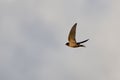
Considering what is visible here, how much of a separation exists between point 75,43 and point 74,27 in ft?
5.49

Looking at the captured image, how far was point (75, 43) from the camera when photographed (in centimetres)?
3159

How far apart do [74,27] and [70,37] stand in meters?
1.13

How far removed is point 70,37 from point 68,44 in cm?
115

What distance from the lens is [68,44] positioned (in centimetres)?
Result: 3225

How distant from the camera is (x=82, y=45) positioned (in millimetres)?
31656

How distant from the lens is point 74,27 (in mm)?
30562

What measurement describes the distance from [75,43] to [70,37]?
0.73m

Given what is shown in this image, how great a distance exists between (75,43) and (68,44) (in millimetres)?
877

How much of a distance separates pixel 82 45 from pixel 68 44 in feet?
4.31

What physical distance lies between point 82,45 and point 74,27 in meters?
1.98

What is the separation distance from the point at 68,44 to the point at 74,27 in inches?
88.3
